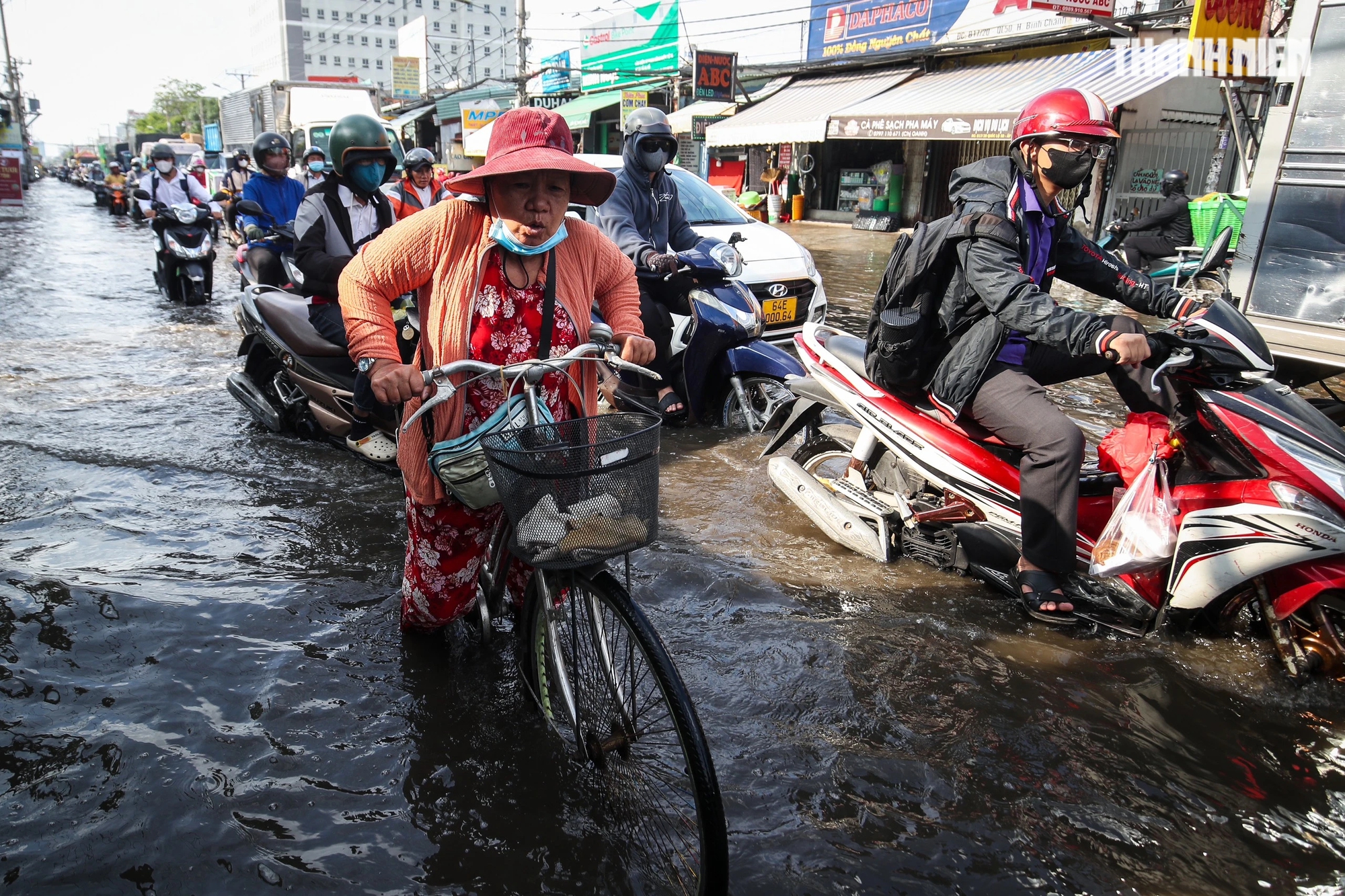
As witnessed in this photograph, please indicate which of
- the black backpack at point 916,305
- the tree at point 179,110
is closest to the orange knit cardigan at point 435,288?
the black backpack at point 916,305

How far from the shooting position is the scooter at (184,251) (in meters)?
10.7

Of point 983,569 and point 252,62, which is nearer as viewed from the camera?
point 983,569

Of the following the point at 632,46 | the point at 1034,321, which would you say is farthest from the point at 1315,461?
the point at 632,46

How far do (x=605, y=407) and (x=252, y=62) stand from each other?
142m

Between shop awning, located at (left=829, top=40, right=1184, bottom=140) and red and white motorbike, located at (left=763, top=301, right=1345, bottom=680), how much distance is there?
1157 cm

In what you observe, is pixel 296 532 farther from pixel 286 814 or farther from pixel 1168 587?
pixel 1168 587

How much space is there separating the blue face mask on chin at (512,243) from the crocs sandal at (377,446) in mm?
2745

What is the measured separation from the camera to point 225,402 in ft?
21.9

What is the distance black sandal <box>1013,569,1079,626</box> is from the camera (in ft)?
10.8

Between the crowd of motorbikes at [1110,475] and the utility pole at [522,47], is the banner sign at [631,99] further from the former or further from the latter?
the crowd of motorbikes at [1110,475]

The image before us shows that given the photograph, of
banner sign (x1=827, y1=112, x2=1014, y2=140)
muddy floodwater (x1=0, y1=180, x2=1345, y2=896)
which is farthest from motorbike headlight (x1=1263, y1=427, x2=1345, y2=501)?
banner sign (x1=827, y1=112, x2=1014, y2=140)

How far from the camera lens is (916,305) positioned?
3492mm

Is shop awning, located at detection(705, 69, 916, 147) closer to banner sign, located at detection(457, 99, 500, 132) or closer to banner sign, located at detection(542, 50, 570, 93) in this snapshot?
banner sign, located at detection(457, 99, 500, 132)

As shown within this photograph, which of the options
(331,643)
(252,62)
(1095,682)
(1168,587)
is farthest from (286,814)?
(252,62)
